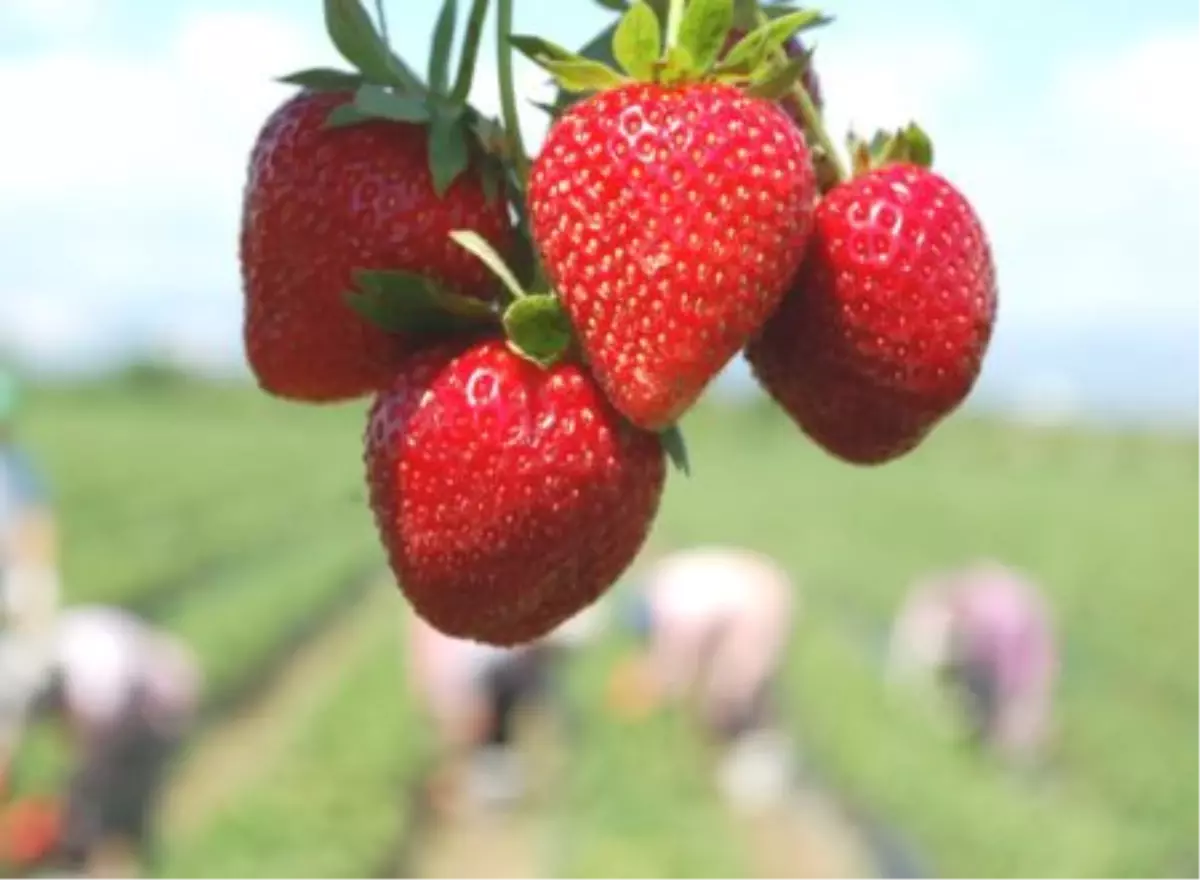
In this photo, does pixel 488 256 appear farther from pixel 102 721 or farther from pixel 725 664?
pixel 725 664

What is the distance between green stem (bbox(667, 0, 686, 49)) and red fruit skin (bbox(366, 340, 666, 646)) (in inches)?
5.5

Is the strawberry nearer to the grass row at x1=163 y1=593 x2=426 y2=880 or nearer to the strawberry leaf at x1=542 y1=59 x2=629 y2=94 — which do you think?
the strawberry leaf at x1=542 y1=59 x2=629 y2=94

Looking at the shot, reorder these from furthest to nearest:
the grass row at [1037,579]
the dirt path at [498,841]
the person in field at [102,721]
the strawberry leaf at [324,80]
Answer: the dirt path at [498,841]
the grass row at [1037,579]
the person in field at [102,721]
the strawberry leaf at [324,80]

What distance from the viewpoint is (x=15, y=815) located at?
316 inches

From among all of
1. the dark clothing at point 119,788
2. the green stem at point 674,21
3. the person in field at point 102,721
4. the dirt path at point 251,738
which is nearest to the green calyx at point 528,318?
the green stem at point 674,21

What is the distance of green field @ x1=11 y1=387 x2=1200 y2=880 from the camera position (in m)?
7.72

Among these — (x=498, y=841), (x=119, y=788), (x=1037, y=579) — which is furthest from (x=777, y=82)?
(x=1037, y=579)

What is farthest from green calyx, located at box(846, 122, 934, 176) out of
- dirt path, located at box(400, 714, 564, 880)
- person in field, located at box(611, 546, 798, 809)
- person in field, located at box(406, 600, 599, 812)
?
person in field, located at box(611, 546, 798, 809)

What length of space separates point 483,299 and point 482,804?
29.2 ft

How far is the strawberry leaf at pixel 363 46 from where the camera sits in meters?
0.86

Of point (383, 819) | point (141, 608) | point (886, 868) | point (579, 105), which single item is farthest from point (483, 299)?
point (141, 608)

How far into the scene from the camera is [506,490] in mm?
867

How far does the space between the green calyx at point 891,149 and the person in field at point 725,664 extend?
894 centimetres

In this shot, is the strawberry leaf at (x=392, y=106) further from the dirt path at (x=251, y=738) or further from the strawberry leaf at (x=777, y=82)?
the dirt path at (x=251, y=738)
